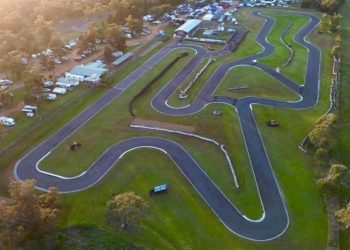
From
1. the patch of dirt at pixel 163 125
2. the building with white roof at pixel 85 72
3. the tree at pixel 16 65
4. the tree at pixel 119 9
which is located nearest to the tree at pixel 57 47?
the building with white roof at pixel 85 72

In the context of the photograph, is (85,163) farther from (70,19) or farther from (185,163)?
(70,19)

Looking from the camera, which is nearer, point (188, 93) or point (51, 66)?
point (188, 93)

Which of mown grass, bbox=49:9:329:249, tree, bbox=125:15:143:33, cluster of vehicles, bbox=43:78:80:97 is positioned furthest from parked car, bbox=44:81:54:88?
tree, bbox=125:15:143:33

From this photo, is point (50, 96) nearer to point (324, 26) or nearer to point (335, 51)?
point (335, 51)

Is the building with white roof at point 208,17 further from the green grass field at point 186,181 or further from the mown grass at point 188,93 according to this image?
the green grass field at point 186,181

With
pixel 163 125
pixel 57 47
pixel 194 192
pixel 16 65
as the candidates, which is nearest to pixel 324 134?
pixel 194 192
